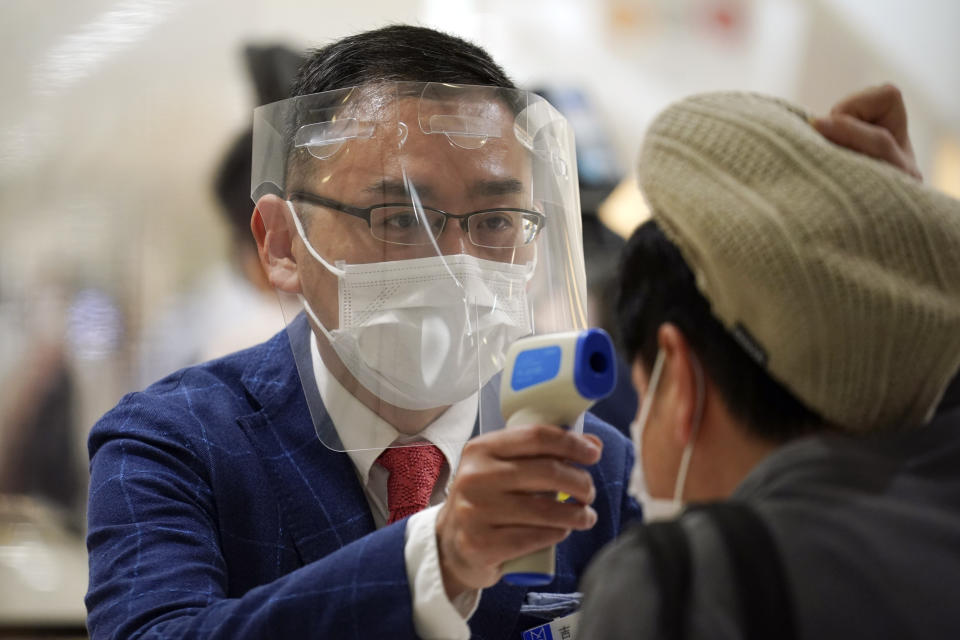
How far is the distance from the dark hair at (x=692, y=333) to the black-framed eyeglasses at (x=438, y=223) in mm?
473

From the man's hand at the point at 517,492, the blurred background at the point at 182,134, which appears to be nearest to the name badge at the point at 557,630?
the man's hand at the point at 517,492

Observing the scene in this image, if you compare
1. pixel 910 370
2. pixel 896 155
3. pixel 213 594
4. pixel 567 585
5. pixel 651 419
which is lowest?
pixel 567 585

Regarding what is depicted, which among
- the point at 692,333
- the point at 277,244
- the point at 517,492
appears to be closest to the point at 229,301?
the point at 277,244

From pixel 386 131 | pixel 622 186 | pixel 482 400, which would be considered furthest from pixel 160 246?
pixel 482 400

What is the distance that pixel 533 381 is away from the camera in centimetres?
102

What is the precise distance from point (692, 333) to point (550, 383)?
16 centimetres

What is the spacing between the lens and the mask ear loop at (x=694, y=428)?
92cm

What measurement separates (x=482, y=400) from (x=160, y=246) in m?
2.07

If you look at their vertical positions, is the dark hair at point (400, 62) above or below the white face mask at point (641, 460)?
above

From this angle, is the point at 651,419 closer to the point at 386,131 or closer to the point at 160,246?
the point at 386,131

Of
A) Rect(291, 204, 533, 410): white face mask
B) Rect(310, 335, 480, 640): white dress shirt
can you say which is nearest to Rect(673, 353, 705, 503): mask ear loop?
Rect(291, 204, 533, 410): white face mask

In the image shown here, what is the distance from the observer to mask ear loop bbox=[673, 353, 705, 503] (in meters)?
0.92

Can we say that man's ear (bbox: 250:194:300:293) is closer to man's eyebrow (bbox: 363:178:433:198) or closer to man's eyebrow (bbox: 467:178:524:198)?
man's eyebrow (bbox: 363:178:433:198)

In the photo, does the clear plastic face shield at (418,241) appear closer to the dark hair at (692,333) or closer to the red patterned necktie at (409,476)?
the red patterned necktie at (409,476)
